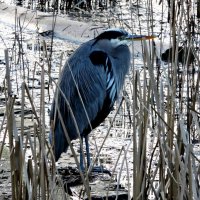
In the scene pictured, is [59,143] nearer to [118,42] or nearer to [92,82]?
[92,82]

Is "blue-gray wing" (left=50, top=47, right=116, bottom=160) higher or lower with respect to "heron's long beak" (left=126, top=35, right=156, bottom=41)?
lower

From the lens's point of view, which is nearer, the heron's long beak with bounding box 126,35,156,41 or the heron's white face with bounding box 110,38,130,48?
the heron's long beak with bounding box 126,35,156,41

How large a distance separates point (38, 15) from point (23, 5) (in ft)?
2.49

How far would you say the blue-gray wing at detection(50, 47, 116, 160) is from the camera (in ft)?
12.7

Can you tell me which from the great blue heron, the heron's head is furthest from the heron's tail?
the heron's head

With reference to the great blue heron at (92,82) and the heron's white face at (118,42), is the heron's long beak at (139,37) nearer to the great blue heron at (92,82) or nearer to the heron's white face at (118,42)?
the heron's white face at (118,42)

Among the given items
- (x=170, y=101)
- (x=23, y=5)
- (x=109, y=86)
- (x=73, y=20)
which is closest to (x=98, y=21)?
(x=73, y=20)

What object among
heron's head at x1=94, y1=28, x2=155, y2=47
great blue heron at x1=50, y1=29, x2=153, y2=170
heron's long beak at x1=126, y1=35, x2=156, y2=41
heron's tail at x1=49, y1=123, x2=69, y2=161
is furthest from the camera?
heron's head at x1=94, y1=28, x2=155, y2=47

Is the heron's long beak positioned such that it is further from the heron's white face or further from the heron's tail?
the heron's tail

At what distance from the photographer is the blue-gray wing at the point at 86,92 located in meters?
3.86

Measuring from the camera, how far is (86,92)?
4004 mm

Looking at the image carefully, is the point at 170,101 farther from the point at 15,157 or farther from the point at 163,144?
the point at 15,157

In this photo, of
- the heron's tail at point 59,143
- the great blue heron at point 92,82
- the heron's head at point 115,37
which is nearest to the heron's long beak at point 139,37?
the heron's head at point 115,37

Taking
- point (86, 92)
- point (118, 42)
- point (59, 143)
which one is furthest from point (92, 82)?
point (59, 143)
